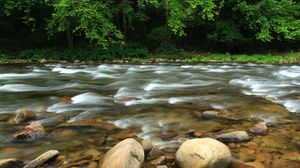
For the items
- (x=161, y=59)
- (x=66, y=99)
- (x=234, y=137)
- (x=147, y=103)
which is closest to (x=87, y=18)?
(x=161, y=59)

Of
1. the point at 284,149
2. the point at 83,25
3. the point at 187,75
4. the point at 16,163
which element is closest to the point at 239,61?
the point at 187,75

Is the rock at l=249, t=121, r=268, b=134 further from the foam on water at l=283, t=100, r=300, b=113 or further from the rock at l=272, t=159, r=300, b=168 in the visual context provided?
the foam on water at l=283, t=100, r=300, b=113

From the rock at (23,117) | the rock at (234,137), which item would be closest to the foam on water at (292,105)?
the rock at (234,137)

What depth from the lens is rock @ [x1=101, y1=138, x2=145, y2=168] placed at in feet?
15.7

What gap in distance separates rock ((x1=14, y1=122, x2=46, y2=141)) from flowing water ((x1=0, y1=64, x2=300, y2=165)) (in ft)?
0.43

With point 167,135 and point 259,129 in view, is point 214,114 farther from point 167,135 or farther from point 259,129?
point 167,135

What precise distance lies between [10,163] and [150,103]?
4.38 metres

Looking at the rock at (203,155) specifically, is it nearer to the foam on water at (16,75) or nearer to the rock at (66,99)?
the rock at (66,99)

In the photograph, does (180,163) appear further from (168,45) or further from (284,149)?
(168,45)

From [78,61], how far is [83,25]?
250cm

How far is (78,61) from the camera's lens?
2130 cm

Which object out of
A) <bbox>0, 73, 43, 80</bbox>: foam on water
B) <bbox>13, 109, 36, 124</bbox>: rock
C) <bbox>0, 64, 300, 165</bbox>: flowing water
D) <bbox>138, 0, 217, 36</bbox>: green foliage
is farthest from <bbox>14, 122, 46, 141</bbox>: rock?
<bbox>138, 0, 217, 36</bbox>: green foliage

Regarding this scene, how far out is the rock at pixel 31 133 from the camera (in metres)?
6.23

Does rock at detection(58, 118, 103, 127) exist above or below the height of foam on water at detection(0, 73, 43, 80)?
above
